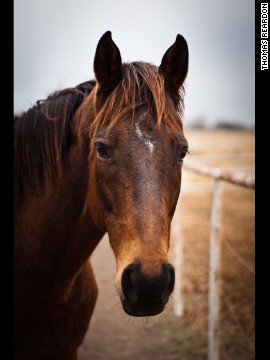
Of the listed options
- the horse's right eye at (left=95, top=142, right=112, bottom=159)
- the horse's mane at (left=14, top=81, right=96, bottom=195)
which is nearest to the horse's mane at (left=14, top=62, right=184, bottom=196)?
the horse's mane at (left=14, top=81, right=96, bottom=195)

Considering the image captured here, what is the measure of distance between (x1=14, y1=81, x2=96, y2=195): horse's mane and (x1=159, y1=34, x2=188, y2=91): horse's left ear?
2.04 feet

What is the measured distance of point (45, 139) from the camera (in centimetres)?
232

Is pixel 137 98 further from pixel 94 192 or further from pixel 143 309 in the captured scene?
pixel 143 309

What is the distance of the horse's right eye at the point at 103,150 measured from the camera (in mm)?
1742

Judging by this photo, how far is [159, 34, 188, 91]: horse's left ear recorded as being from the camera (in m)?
2.00

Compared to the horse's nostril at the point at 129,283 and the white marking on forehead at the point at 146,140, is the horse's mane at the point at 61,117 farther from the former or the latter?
the horse's nostril at the point at 129,283

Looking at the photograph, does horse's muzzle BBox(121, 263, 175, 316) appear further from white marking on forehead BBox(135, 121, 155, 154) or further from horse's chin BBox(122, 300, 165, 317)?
white marking on forehead BBox(135, 121, 155, 154)

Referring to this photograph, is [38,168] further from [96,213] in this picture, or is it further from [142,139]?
[142,139]

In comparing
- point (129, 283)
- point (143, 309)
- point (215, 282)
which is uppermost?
point (129, 283)

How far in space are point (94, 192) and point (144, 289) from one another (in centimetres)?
74

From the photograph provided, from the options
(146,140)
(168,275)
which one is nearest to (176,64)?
(146,140)

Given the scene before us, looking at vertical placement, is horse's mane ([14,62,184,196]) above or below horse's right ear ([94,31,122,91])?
below

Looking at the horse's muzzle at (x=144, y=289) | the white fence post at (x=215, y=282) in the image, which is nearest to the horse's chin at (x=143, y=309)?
the horse's muzzle at (x=144, y=289)
